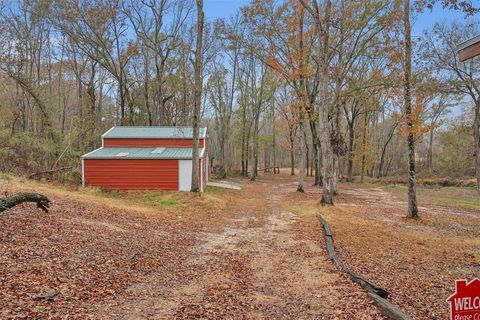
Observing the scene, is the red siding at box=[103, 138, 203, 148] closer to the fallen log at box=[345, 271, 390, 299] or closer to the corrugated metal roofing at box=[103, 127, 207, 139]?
the corrugated metal roofing at box=[103, 127, 207, 139]

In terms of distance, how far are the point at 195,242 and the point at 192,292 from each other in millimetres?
3471

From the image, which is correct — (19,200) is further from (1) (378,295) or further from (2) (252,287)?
(1) (378,295)

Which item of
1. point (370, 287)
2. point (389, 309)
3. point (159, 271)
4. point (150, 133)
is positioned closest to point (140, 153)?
point (150, 133)

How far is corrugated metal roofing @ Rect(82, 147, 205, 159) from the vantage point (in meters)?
18.7

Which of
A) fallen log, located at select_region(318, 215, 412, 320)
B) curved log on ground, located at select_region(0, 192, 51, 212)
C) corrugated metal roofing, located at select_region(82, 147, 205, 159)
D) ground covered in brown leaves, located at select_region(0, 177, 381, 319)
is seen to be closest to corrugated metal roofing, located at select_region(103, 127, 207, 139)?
corrugated metal roofing, located at select_region(82, 147, 205, 159)

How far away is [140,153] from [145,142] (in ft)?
7.99

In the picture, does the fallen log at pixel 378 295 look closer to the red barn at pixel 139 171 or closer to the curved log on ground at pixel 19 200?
the curved log on ground at pixel 19 200

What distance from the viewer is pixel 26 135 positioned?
1828 centimetres

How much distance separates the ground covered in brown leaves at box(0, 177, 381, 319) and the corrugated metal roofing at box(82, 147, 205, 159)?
26.7ft

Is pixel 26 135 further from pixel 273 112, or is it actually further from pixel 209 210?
pixel 273 112

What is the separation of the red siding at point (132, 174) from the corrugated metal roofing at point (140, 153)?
235 millimetres

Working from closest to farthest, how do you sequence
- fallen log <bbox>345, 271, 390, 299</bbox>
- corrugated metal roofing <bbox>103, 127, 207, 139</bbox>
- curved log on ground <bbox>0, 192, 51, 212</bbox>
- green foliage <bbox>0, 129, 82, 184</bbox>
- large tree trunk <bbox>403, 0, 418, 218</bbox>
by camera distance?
1. fallen log <bbox>345, 271, 390, 299</bbox>
2. curved log on ground <bbox>0, 192, 51, 212</bbox>
3. large tree trunk <bbox>403, 0, 418, 218</bbox>
4. green foliage <bbox>0, 129, 82, 184</bbox>
5. corrugated metal roofing <bbox>103, 127, 207, 139</bbox>

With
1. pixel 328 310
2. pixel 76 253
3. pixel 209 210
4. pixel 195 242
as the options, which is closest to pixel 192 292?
pixel 328 310

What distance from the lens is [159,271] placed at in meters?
6.20
